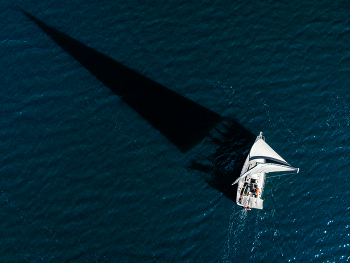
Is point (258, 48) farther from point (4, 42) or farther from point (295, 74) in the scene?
point (4, 42)

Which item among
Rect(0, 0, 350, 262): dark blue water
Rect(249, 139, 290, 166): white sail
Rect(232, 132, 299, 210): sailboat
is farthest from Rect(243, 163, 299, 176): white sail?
Rect(0, 0, 350, 262): dark blue water

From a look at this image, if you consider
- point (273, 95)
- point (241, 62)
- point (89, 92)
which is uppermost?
point (241, 62)

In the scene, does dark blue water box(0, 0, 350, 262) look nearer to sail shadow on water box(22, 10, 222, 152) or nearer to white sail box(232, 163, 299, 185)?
sail shadow on water box(22, 10, 222, 152)

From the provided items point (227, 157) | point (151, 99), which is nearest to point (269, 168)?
point (227, 157)

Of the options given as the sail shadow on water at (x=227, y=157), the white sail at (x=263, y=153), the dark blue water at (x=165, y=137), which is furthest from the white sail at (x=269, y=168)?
the sail shadow on water at (x=227, y=157)

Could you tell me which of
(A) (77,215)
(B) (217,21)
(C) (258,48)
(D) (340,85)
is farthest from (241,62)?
(A) (77,215)

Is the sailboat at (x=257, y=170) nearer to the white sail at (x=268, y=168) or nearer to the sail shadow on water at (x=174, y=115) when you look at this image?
the white sail at (x=268, y=168)

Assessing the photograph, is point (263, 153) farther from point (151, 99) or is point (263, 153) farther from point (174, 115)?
point (151, 99)
